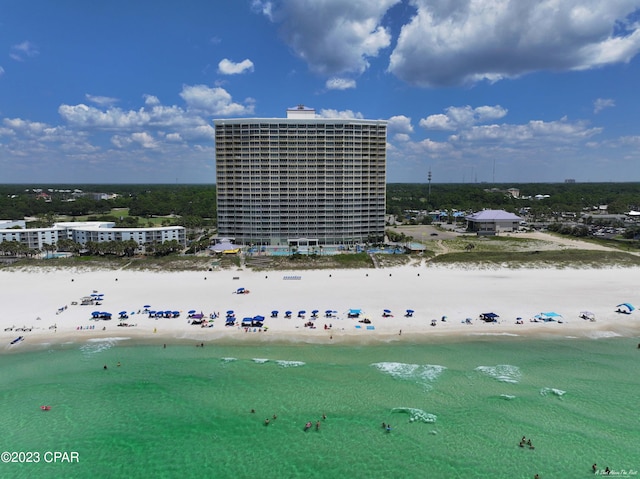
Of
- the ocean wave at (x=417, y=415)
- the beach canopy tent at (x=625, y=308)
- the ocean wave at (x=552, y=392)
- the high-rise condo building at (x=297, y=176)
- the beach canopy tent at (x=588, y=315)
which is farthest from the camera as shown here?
the high-rise condo building at (x=297, y=176)

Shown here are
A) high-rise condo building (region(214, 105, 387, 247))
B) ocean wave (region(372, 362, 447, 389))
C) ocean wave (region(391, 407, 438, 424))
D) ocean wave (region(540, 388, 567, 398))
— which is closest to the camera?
ocean wave (region(391, 407, 438, 424))

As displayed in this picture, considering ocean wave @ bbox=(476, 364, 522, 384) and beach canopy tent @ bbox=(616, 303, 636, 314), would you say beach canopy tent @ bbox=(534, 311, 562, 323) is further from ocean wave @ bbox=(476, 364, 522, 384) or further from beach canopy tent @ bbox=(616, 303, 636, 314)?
ocean wave @ bbox=(476, 364, 522, 384)

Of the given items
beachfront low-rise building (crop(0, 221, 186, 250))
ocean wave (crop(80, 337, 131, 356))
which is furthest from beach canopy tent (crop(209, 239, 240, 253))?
ocean wave (crop(80, 337, 131, 356))

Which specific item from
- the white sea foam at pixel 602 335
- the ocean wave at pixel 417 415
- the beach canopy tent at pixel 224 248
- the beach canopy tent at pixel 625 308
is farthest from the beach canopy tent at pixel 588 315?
the beach canopy tent at pixel 224 248

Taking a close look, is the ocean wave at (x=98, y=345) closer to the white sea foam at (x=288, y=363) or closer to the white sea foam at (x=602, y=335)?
the white sea foam at (x=288, y=363)

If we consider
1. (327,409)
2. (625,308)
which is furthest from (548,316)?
(327,409)

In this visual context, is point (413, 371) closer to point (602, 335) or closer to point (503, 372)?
point (503, 372)
